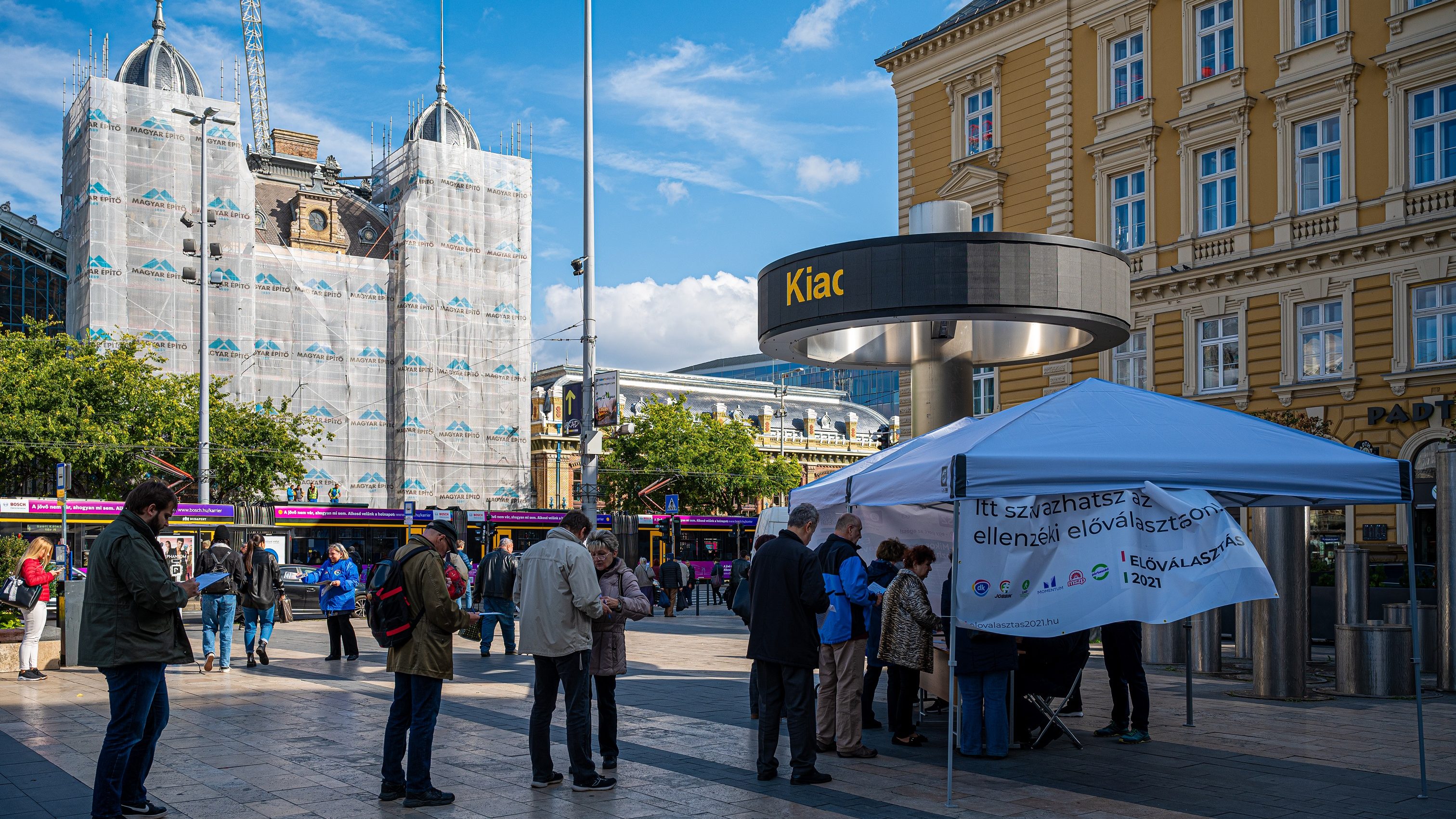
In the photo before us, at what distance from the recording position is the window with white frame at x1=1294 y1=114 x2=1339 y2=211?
2706 cm

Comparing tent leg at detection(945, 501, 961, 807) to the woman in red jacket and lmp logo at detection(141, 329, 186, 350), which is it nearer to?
the woman in red jacket

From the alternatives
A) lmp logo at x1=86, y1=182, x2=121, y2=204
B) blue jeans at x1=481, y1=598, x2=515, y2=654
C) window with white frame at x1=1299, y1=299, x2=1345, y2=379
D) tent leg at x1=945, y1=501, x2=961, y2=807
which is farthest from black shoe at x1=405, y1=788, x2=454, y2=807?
lmp logo at x1=86, y1=182, x2=121, y2=204

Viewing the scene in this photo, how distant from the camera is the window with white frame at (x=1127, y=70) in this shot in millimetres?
31125

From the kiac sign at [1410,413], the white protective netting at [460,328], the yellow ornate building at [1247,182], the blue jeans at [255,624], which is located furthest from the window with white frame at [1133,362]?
the white protective netting at [460,328]

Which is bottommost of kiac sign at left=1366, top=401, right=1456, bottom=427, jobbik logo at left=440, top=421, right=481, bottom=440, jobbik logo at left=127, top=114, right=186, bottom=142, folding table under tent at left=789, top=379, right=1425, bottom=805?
folding table under tent at left=789, top=379, right=1425, bottom=805

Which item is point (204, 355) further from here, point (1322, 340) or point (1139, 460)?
point (1139, 460)

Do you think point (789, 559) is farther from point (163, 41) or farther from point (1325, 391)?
point (163, 41)

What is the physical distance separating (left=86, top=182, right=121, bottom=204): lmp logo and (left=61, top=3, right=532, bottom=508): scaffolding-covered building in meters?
0.67

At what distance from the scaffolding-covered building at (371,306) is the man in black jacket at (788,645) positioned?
42382 millimetres

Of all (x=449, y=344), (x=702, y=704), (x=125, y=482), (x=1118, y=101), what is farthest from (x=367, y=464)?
(x=702, y=704)

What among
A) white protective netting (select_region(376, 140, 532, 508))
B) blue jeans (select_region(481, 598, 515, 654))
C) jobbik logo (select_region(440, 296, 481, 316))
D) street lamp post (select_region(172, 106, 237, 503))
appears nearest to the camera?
blue jeans (select_region(481, 598, 515, 654))

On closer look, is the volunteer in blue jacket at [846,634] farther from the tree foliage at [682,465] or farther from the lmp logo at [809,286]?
the tree foliage at [682,465]

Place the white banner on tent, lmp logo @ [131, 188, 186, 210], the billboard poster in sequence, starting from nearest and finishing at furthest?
the white banner on tent, the billboard poster, lmp logo @ [131, 188, 186, 210]

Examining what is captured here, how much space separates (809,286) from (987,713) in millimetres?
6789
